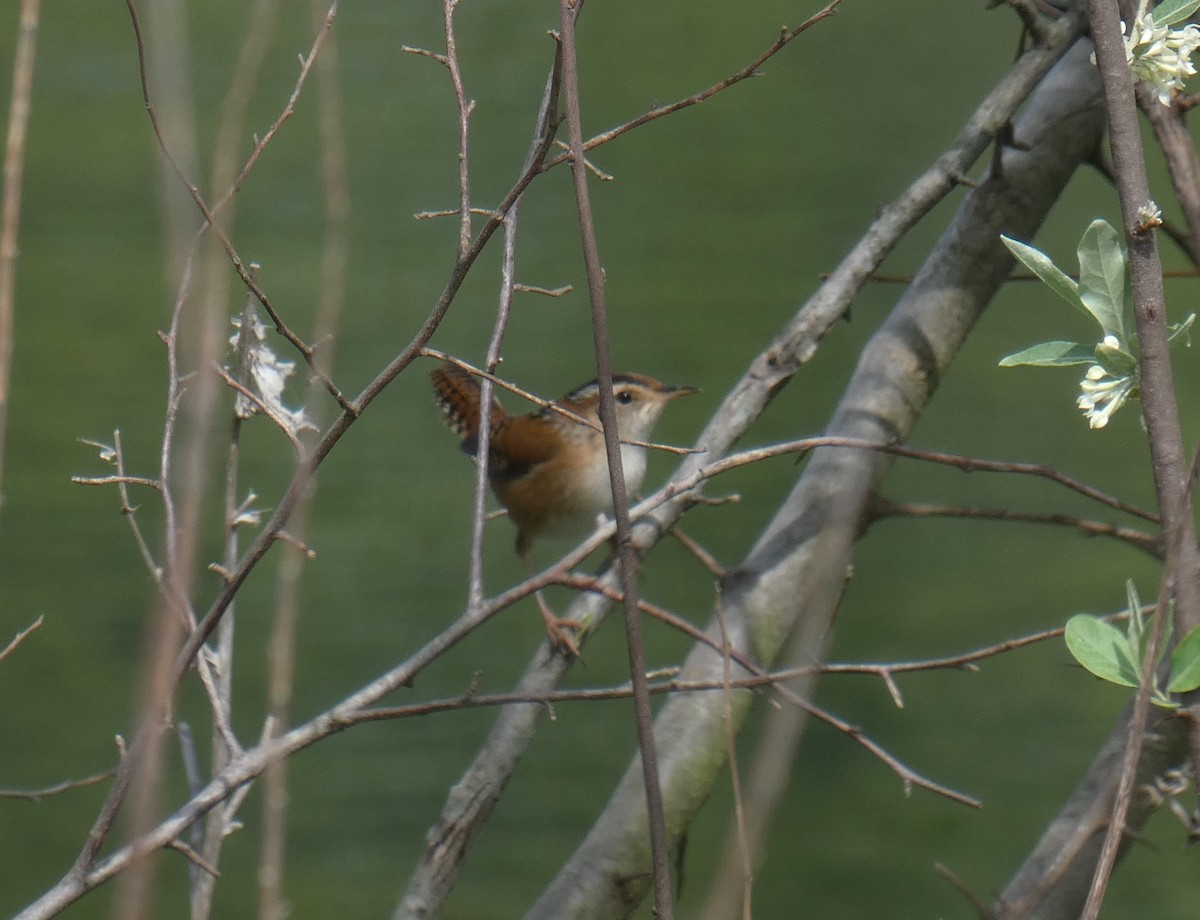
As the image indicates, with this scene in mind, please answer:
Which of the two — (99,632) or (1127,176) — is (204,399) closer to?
(1127,176)

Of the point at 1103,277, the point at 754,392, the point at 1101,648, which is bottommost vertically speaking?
the point at 754,392

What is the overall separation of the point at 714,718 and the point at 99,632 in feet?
22.2

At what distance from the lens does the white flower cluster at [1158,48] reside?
1.27 metres

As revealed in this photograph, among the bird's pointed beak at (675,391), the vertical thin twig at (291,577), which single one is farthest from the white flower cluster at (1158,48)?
the bird's pointed beak at (675,391)

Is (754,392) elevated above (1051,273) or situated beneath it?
situated beneath

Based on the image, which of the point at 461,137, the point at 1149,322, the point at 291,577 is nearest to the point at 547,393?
the point at 461,137

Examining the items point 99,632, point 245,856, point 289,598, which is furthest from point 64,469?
point 289,598

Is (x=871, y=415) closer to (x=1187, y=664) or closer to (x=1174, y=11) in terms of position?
(x=1174, y=11)

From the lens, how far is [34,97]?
533 inches

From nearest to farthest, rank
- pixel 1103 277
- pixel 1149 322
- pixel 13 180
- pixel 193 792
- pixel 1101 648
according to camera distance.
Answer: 1. pixel 1149 322
2. pixel 1101 648
3. pixel 1103 277
4. pixel 13 180
5. pixel 193 792

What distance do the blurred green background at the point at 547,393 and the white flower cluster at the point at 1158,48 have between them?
10.3 feet

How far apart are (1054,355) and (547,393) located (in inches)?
303

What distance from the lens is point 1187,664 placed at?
105 centimetres

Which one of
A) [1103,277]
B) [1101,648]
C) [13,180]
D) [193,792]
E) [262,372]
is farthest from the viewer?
[262,372]
